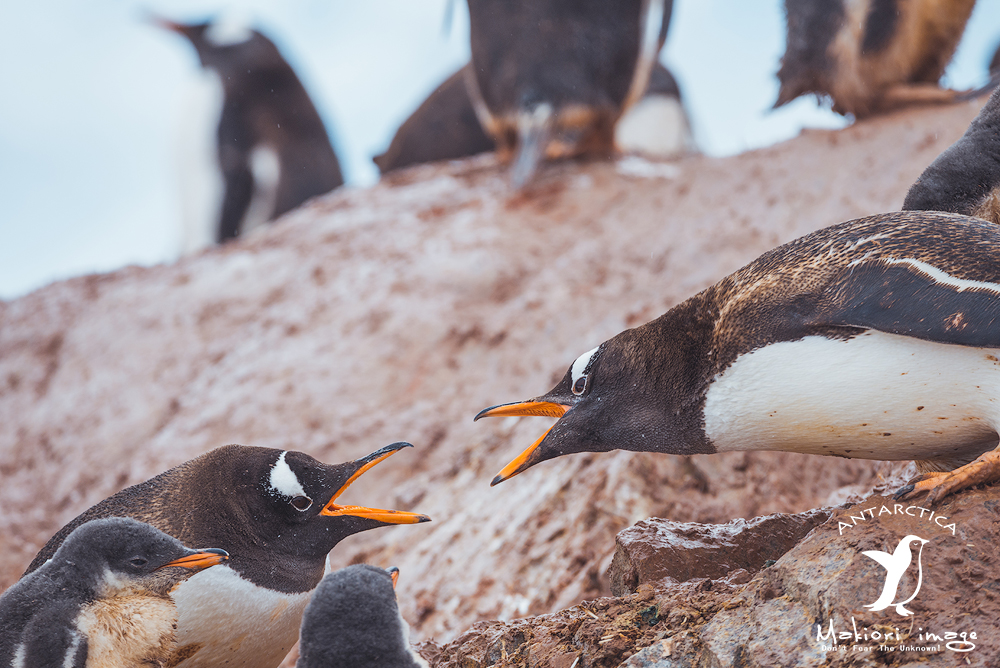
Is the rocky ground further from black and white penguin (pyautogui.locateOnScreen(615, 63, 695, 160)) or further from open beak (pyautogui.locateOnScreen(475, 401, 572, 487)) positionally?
black and white penguin (pyautogui.locateOnScreen(615, 63, 695, 160))

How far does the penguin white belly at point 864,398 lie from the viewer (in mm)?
1909

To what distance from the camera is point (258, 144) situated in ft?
28.8

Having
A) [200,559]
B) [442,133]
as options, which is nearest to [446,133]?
[442,133]

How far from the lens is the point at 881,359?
77.1 inches

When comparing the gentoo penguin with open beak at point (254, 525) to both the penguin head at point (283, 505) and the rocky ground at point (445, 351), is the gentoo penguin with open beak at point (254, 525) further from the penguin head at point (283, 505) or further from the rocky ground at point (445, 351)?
the rocky ground at point (445, 351)

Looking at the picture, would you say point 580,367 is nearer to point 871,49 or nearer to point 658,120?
point 871,49

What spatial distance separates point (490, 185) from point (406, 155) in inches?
102

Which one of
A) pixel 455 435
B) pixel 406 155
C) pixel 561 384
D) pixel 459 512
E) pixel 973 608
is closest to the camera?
pixel 973 608

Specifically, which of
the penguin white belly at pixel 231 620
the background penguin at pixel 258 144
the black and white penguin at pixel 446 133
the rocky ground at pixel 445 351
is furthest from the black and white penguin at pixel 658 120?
the penguin white belly at pixel 231 620

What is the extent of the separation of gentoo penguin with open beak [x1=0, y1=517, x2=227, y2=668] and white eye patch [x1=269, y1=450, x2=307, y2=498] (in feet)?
1.14

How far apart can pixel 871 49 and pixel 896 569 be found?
4.40 meters

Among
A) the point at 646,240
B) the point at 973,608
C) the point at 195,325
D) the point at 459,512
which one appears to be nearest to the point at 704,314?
the point at 973,608

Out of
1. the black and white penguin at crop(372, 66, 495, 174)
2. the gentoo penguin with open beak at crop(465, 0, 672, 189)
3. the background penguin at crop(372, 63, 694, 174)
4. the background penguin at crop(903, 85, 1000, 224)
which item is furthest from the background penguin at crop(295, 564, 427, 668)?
the black and white penguin at crop(372, 66, 495, 174)

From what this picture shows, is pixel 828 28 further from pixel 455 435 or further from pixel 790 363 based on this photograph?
pixel 790 363
